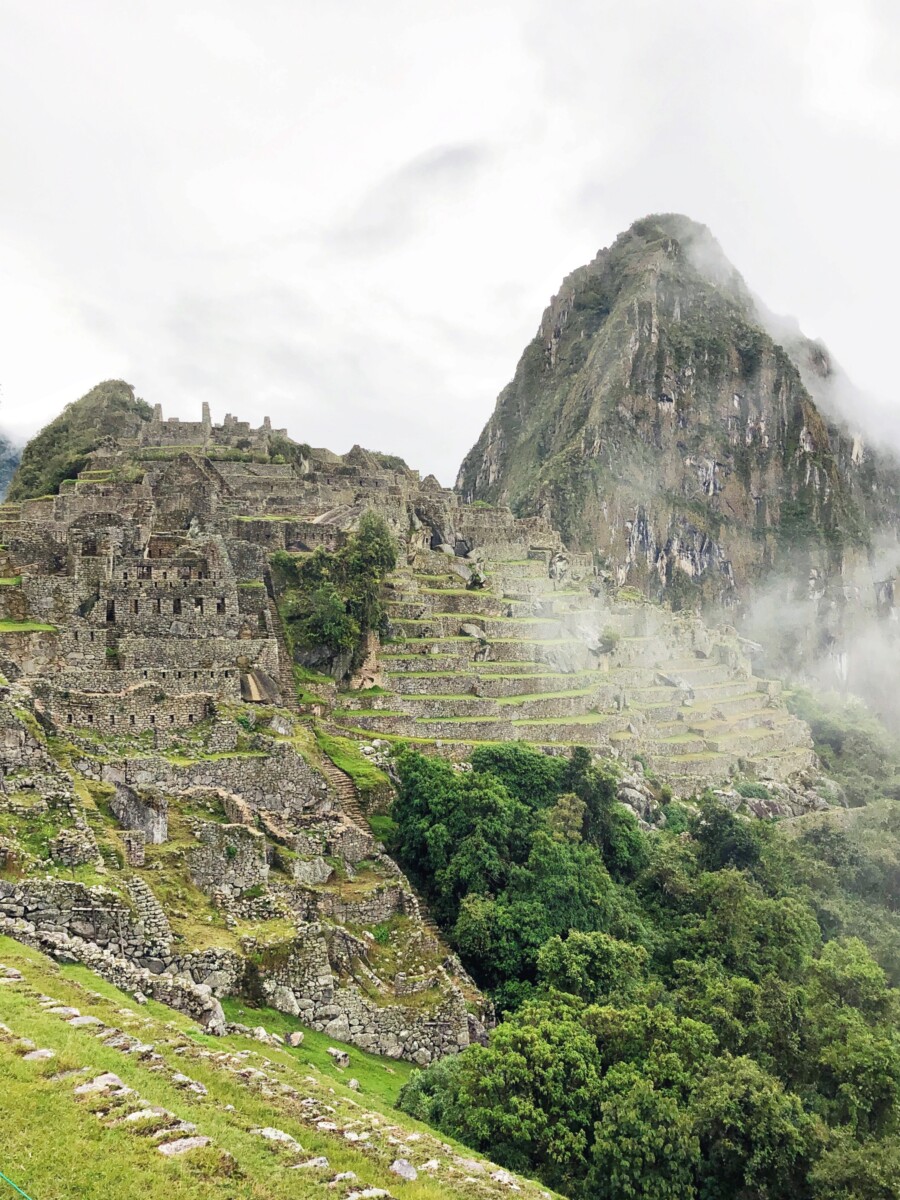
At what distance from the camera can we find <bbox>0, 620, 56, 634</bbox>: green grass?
2352 cm

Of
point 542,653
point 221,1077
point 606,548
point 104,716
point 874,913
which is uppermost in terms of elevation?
point 606,548

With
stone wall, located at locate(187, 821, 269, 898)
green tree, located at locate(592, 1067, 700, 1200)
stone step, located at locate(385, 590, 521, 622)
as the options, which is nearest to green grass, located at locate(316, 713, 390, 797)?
stone wall, located at locate(187, 821, 269, 898)

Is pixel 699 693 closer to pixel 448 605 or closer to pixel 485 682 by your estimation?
pixel 448 605

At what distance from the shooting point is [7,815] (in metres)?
15.4

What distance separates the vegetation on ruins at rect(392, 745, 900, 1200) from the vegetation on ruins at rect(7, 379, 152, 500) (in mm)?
28151

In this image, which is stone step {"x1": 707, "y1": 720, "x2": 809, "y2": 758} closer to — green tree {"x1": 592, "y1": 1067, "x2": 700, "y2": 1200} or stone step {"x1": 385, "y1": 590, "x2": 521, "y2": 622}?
stone step {"x1": 385, "y1": 590, "x2": 521, "y2": 622}

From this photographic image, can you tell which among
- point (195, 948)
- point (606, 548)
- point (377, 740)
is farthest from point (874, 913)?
point (606, 548)

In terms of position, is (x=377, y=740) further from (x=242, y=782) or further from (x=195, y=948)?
(x=195, y=948)

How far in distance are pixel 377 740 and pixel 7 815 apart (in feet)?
52.6

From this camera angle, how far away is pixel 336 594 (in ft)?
105

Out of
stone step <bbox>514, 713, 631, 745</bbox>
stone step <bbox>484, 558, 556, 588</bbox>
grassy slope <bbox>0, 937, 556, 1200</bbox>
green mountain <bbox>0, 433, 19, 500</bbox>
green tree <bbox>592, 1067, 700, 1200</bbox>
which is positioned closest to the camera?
grassy slope <bbox>0, 937, 556, 1200</bbox>

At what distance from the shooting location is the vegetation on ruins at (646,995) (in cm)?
1527

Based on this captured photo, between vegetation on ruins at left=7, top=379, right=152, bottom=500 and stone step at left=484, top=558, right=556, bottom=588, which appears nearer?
vegetation on ruins at left=7, top=379, right=152, bottom=500

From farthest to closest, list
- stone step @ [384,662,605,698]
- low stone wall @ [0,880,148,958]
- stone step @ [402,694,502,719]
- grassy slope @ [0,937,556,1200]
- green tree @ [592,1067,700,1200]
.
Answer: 1. stone step @ [384,662,605,698]
2. stone step @ [402,694,502,719]
3. green tree @ [592,1067,700,1200]
4. low stone wall @ [0,880,148,958]
5. grassy slope @ [0,937,556,1200]
